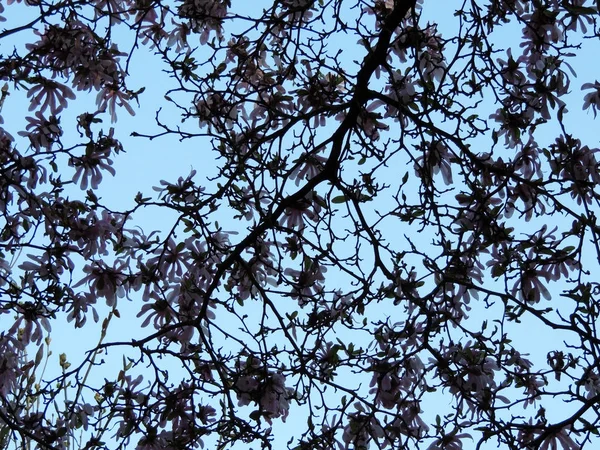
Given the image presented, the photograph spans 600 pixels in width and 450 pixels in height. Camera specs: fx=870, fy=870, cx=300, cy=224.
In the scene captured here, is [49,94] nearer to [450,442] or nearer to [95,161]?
[95,161]

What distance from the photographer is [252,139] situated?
3.78m

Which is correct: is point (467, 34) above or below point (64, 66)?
below

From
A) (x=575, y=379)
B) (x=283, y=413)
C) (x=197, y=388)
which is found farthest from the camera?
(x=283, y=413)

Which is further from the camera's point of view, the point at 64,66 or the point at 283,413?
the point at 64,66

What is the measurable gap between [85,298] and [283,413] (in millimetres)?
951

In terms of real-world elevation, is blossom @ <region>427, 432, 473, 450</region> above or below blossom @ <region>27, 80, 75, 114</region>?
below

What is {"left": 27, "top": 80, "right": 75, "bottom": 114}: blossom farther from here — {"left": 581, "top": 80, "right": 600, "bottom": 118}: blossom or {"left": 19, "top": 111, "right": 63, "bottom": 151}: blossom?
{"left": 581, "top": 80, "right": 600, "bottom": 118}: blossom

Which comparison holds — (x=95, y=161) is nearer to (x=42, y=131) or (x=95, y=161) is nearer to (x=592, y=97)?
(x=42, y=131)

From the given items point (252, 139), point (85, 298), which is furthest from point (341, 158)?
point (85, 298)

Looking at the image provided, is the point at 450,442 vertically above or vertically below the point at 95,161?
below

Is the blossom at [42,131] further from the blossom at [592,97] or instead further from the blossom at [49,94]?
the blossom at [592,97]

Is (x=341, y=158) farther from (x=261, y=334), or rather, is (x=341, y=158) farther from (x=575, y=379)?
(x=575, y=379)

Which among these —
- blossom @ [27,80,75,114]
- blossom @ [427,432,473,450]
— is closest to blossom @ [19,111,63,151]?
blossom @ [27,80,75,114]

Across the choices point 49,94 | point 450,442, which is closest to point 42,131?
point 49,94
